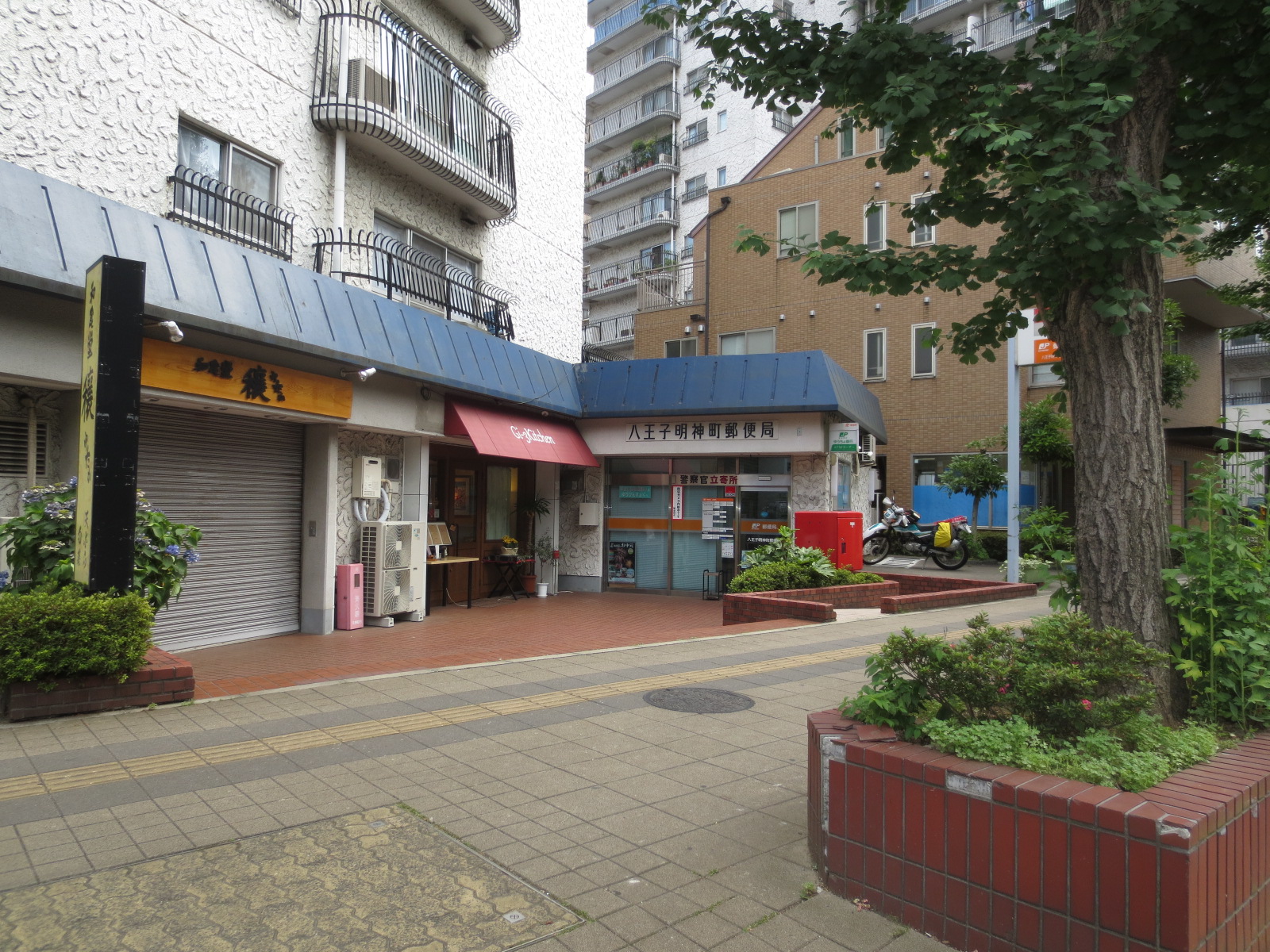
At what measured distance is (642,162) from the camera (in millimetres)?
42156

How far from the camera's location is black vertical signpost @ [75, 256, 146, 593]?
6.16 meters

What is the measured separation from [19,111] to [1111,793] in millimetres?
10239

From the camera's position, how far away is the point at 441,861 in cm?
380

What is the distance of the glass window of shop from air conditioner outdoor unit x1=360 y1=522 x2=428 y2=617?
19.4 feet

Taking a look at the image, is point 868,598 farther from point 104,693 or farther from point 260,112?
point 260,112

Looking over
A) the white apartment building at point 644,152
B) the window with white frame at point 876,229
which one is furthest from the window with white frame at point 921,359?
the white apartment building at point 644,152

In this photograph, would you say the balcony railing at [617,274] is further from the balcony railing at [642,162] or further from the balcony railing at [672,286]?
the balcony railing at [672,286]

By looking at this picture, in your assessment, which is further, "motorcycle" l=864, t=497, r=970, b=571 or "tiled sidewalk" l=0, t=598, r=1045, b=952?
"motorcycle" l=864, t=497, r=970, b=571

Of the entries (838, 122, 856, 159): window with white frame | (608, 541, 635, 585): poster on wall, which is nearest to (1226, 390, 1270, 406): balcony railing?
(838, 122, 856, 159): window with white frame

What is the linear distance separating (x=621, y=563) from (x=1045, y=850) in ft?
48.6

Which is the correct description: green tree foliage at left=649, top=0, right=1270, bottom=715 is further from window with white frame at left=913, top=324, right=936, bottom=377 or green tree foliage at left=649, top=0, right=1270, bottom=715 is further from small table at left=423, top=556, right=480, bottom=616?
window with white frame at left=913, top=324, right=936, bottom=377

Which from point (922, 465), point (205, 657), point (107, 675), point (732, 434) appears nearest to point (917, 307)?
point (922, 465)

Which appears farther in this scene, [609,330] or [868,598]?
[609,330]

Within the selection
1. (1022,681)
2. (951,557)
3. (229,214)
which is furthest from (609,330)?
(1022,681)
